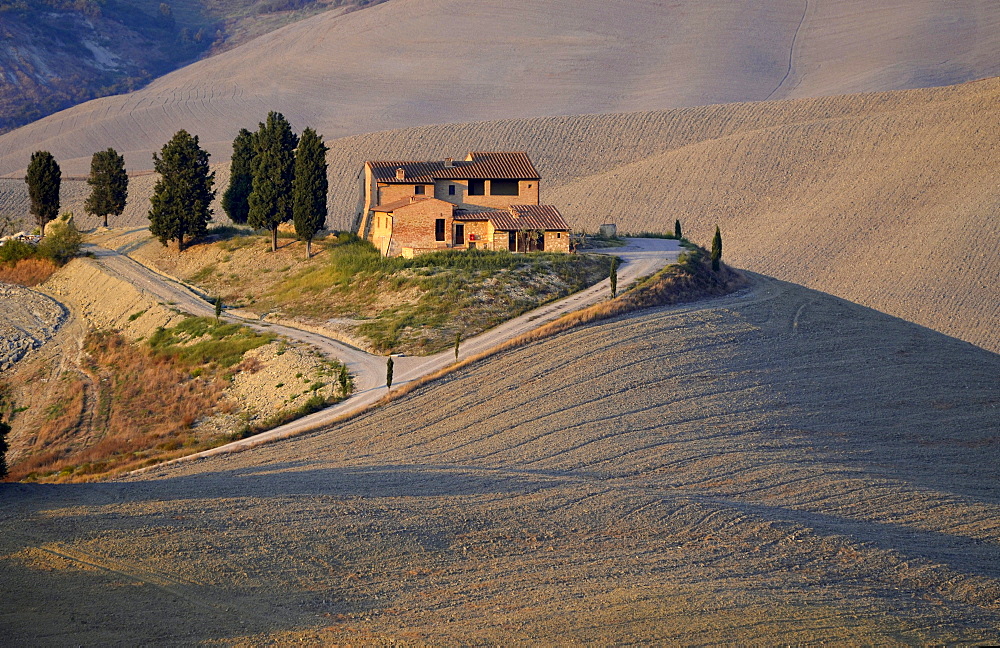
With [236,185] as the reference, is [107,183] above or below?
above

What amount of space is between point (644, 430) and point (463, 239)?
25135 mm

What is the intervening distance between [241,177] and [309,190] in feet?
36.2

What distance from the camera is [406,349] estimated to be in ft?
154

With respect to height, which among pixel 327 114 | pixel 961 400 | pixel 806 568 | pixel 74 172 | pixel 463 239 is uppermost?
pixel 327 114

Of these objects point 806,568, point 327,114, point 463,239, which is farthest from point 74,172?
point 806,568

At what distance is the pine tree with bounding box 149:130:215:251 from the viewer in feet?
230

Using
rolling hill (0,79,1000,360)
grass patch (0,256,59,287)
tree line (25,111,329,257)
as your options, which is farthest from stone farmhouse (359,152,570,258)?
rolling hill (0,79,1000,360)

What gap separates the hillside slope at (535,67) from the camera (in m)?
153

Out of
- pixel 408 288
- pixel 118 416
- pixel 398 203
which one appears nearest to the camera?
pixel 118 416

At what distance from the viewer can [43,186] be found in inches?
3049

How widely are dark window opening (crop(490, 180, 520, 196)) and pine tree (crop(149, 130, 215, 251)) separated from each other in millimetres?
20059

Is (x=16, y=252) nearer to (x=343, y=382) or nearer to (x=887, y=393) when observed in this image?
(x=343, y=382)

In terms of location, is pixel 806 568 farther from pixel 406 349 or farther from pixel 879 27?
pixel 879 27

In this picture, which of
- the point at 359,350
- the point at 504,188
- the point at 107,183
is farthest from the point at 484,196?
the point at 107,183
